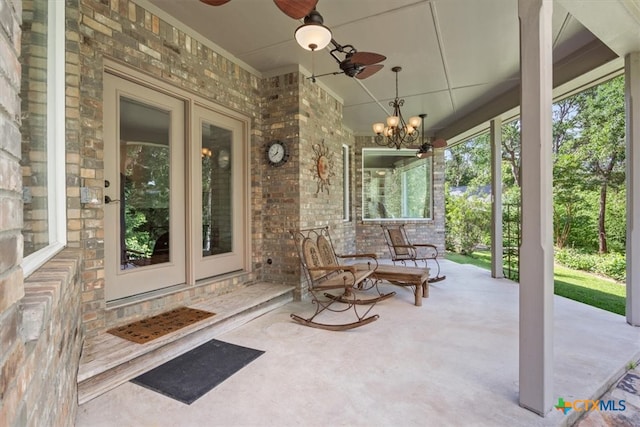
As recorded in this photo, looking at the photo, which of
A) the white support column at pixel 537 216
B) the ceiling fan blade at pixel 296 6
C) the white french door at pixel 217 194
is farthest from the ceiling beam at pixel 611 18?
the white french door at pixel 217 194

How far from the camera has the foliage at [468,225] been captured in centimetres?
984

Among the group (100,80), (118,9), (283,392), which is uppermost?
(118,9)

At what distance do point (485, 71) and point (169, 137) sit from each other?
4.16 metres

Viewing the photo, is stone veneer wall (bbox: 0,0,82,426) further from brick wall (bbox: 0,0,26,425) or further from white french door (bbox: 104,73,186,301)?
white french door (bbox: 104,73,186,301)

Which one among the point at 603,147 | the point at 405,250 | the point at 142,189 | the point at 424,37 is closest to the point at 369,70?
the point at 424,37

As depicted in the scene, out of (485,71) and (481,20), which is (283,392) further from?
(485,71)

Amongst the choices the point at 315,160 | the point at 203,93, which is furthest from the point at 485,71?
the point at 203,93

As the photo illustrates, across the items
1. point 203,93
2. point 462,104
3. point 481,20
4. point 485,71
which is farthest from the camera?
point 462,104

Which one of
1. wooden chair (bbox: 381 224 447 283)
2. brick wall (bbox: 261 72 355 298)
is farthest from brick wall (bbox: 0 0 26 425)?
wooden chair (bbox: 381 224 447 283)

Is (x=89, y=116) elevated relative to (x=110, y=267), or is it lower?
elevated

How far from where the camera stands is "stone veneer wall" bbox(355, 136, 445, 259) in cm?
768

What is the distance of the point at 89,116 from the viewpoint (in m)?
2.43

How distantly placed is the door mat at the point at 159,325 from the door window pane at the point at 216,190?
0.83 meters

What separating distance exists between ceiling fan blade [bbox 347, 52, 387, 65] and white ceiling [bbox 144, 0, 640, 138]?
28.1 inches
